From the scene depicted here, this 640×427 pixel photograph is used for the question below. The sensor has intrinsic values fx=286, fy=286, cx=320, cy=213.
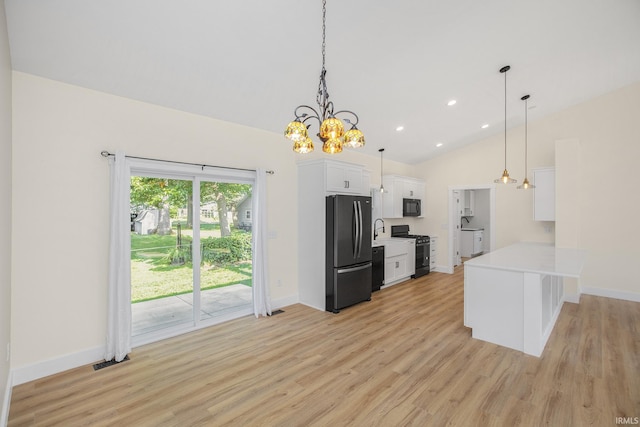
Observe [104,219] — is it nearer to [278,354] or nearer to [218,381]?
[218,381]

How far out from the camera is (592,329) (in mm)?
3736

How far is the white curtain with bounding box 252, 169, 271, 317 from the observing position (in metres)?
4.23

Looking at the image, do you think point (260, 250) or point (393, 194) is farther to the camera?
point (393, 194)

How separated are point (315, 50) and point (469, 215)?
28.1ft

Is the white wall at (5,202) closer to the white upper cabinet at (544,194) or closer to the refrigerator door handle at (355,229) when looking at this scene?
the refrigerator door handle at (355,229)

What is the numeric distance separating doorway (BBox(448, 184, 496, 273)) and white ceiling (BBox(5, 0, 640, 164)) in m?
2.69

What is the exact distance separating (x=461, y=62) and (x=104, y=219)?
4.46 m

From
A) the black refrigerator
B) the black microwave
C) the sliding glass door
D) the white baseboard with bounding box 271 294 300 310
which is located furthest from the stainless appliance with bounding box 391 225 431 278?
the sliding glass door

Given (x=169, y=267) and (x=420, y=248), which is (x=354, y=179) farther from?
(x=169, y=267)

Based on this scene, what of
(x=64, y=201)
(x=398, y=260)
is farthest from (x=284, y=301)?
(x=64, y=201)

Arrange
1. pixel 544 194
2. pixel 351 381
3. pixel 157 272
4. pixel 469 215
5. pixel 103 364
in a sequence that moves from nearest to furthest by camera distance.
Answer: pixel 351 381
pixel 103 364
pixel 157 272
pixel 544 194
pixel 469 215

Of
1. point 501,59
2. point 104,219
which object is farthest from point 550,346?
point 104,219

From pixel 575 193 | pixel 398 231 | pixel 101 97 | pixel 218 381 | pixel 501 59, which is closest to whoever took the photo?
pixel 218 381

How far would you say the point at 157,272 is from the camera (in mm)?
3666
